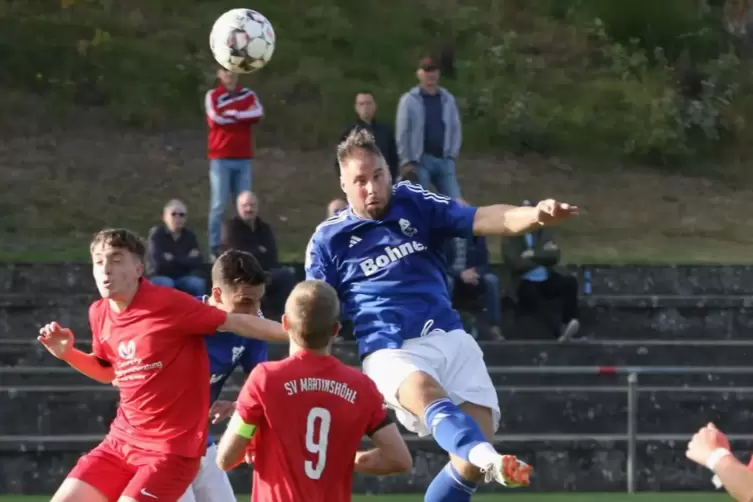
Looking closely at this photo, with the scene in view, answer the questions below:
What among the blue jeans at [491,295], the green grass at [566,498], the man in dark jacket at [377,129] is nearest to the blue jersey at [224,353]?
the green grass at [566,498]

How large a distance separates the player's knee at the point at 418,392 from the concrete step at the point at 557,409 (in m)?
4.21

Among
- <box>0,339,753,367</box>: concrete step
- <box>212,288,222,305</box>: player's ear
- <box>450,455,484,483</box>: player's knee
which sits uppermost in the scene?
<box>212,288,222,305</box>: player's ear

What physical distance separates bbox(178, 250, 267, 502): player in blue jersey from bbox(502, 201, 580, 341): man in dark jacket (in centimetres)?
528

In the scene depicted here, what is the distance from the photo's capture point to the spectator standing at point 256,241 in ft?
36.5

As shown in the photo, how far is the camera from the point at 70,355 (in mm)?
6043

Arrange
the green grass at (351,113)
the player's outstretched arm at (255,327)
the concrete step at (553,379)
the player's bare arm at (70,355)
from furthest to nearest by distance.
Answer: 1. the green grass at (351,113)
2. the concrete step at (553,379)
3. the player's bare arm at (70,355)
4. the player's outstretched arm at (255,327)

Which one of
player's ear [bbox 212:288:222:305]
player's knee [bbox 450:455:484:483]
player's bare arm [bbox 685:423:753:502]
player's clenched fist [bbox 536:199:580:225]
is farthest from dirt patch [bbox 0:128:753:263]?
player's bare arm [bbox 685:423:753:502]

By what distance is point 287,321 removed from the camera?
4.77 meters

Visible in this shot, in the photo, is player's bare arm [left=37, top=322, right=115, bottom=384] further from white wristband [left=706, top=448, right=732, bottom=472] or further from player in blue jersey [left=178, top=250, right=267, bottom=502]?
white wristband [left=706, top=448, right=732, bottom=472]

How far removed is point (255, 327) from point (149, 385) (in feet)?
1.86

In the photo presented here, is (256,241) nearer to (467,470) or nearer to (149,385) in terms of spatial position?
(149,385)

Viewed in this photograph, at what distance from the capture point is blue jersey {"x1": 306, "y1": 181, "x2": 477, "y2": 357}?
6.04m

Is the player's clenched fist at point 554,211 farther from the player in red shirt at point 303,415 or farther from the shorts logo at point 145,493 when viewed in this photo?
the shorts logo at point 145,493

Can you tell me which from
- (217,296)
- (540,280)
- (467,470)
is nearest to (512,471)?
(467,470)
